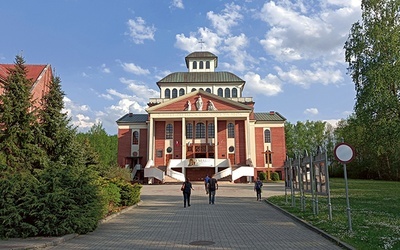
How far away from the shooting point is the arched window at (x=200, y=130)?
55875 mm

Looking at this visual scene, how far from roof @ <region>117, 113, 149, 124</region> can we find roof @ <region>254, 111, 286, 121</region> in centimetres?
1943

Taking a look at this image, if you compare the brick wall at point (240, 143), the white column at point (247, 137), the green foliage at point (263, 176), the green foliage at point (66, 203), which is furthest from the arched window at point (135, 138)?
the green foliage at point (66, 203)

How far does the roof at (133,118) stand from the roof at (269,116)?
19.4 m

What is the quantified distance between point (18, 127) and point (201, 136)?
3781 centimetres

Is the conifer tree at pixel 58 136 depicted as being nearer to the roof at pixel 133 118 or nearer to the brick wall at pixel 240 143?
the brick wall at pixel 240 143

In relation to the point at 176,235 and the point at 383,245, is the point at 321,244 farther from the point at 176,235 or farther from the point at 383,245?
the point at 176,235

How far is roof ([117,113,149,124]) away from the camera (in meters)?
60.3

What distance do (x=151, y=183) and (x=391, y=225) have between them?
40.9 meters

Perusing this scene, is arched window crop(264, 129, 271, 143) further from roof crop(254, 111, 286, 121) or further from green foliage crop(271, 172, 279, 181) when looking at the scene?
green foliage crop(271, 172, 279, 181)

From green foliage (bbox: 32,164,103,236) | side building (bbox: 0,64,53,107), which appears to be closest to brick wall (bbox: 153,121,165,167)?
side building (bbox: 0,64,53,107)

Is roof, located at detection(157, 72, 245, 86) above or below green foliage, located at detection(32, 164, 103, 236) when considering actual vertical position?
above

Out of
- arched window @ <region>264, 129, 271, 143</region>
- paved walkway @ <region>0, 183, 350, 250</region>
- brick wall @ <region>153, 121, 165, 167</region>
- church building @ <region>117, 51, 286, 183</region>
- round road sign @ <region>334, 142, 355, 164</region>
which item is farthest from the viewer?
arched window @ <region>264, 129, 271, 143</region>

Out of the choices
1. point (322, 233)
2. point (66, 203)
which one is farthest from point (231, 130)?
point (66, 203)

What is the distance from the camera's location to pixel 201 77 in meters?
A: 62.6
